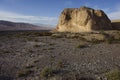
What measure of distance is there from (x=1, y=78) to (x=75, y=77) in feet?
12.3

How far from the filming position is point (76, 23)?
1641 inches

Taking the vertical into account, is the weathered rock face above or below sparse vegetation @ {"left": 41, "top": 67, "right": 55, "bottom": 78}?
above

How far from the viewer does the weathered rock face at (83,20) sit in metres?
38.8

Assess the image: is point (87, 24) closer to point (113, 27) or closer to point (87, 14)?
point (87, 14)

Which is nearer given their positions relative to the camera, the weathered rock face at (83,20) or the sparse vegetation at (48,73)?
the sparse vegetation at (48,73)

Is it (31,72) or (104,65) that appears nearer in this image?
(31,72)

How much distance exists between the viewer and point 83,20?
39.8 metres

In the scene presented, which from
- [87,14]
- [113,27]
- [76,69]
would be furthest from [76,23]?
[76,69]

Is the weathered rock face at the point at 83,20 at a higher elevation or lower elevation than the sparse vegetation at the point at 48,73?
higher

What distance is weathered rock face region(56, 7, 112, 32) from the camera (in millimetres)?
38781

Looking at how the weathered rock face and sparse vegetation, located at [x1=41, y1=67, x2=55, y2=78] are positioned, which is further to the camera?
the weathered rock face

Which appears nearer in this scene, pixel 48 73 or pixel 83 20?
pixel 48 73

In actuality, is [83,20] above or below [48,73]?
above

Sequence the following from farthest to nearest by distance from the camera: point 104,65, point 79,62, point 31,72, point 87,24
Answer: point 87,24, point 79,62, point 104,65, point 31,72
